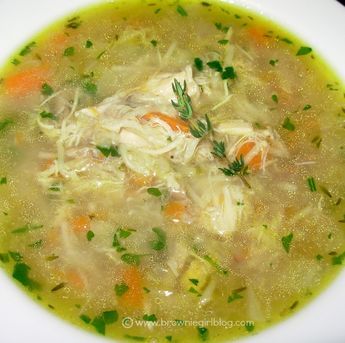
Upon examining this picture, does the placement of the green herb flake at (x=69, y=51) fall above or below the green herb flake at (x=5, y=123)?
above

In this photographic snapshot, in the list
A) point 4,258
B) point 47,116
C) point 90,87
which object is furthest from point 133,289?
point 90,87

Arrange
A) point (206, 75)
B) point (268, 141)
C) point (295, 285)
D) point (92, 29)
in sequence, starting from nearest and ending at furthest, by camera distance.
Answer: point (295, 285) → point (268, 141) → point (206, 75) → point (92, 29)

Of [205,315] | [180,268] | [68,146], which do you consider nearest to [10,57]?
[68,146]

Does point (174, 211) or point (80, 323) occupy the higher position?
point (174, 211)

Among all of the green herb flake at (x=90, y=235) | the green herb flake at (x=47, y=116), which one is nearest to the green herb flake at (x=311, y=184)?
the green herb flake at (x=90, y=235)

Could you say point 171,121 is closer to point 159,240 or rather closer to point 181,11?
point 159,240

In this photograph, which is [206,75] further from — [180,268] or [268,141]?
[180,268]

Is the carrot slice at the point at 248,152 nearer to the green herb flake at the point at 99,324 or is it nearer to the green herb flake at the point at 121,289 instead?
the green herb flake at the point at 121,289
